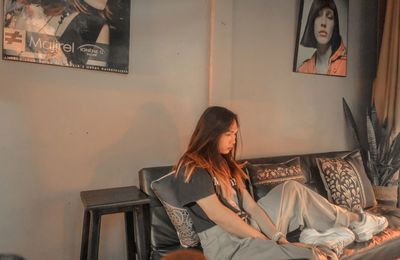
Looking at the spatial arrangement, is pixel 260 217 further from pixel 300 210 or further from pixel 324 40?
pixel 324 40

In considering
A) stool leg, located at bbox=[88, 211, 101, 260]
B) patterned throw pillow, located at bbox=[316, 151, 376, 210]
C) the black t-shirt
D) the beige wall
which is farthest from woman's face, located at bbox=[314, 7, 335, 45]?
stool leg, located at bbox=[88, 211, 101, 260]

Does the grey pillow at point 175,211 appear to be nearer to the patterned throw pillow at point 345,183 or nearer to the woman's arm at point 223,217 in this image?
the woman's arm at point 223,217

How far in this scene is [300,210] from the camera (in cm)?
190

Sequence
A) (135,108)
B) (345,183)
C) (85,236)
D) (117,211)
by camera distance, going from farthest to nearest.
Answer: (345,183) → (135,108) → (85,236) → (117,211)

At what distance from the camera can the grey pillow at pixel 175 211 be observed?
5.52 feet

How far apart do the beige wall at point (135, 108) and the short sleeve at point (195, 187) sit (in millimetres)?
717

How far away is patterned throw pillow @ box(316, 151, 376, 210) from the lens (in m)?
2.29

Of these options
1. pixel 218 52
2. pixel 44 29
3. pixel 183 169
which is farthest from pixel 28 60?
pixel 218 52

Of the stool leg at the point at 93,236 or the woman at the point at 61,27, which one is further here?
the woman at the point at 61,27

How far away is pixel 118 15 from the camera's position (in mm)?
2057

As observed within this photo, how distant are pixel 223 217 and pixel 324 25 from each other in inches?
93.6

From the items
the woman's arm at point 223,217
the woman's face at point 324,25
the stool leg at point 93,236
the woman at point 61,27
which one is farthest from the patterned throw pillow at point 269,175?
the woman's face at point 324,25

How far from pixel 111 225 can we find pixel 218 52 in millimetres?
1513

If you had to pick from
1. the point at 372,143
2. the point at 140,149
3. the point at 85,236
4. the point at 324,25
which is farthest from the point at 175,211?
the point at 324,25
